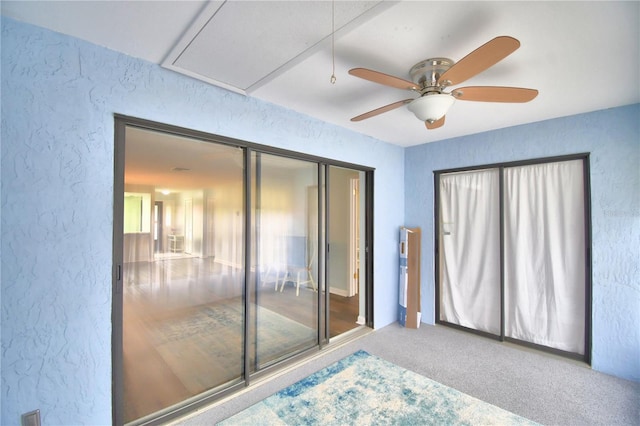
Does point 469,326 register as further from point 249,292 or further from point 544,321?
point 249,292

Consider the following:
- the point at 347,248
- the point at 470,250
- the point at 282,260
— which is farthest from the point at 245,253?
the point at 470,250

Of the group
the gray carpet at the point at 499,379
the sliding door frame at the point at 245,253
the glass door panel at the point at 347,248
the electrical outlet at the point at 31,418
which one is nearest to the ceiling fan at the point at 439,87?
the sliding door frame at the point at 245,253

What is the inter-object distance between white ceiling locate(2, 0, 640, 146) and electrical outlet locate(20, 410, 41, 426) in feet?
6.88

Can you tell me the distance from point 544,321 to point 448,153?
2250 mm

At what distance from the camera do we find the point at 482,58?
1.41m

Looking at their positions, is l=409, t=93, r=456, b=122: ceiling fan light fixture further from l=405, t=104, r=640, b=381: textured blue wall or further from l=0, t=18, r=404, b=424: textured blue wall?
l=405, t=104, r=640, b=381: textured blue wall

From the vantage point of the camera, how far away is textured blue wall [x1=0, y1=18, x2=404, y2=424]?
4.82 feet

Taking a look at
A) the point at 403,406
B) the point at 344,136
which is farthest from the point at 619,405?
the point at 344,136

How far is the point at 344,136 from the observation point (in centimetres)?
333

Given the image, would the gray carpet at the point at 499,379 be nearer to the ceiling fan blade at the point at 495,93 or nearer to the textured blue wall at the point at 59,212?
the textured blue wall at the point at 59,212

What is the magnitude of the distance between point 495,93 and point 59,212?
2.71m

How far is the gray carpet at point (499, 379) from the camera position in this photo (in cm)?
213

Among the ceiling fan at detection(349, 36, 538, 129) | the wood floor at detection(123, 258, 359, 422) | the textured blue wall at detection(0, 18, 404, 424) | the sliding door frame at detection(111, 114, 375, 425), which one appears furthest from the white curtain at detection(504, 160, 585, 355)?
the textured blue wall at detection(0, 18, 404, 424)

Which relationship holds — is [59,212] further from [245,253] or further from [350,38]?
[350,38]
